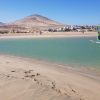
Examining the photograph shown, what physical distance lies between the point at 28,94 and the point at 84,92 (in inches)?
77.6

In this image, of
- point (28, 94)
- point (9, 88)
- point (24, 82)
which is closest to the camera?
point (28, 94)

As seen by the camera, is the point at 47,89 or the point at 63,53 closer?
the point at 47,89

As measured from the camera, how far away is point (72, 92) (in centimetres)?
978

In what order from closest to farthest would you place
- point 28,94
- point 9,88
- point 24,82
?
point 28,94
point 9,88
point 24,82

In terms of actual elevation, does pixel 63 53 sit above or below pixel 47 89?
below

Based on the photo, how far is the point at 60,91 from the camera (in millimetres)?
9750

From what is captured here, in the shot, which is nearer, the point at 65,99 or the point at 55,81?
the point at 65,99

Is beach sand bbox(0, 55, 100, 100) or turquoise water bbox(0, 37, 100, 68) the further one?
turquoise water bbox(0, 37, 100, 68)

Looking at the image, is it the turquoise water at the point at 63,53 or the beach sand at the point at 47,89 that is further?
the turquoise water at the point at 63,53

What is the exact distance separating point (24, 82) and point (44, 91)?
1.85 meters

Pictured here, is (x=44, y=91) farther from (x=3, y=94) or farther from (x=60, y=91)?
(x=3, y=94)

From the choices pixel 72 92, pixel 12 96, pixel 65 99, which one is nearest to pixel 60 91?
pixel 72 92

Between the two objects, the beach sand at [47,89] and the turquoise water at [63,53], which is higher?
the beach sand at [47,89]

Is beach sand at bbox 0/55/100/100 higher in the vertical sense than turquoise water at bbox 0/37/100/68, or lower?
higher
